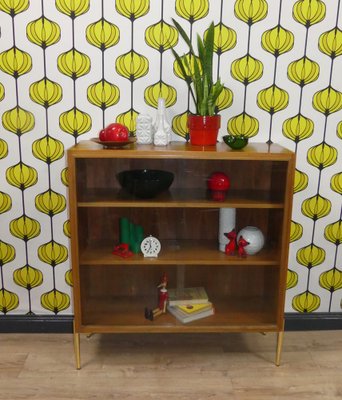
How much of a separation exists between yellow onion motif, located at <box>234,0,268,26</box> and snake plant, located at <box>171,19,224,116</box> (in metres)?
0.21

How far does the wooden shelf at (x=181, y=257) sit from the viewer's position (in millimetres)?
1923

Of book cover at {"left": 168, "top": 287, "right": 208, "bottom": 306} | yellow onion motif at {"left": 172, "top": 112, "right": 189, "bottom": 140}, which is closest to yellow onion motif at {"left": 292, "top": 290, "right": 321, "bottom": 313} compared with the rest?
book cover at {"left": 168, "top": 287, "right": 208, "bottom": 306}

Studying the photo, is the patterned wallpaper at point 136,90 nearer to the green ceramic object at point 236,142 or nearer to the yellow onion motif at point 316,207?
the yellow onion motif at point 316,207

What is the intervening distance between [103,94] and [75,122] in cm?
18

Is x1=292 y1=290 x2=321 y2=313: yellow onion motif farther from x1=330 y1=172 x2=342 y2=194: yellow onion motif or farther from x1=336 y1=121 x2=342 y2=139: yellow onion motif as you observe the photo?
x1=336 y1=121 x2=342 y2=139: yellow onion motif

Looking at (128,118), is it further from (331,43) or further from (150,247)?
(331,43)

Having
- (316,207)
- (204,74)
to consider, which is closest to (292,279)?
(316,207)

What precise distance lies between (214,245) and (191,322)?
13.9 inches

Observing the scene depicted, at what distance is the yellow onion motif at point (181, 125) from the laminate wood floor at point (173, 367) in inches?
38.0

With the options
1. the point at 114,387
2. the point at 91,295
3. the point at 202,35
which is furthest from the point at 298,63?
the point at 114,387

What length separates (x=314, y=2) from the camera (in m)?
1.97

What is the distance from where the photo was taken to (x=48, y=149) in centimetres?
208

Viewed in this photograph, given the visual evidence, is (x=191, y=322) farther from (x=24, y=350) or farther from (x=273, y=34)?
(x=273, y=34)

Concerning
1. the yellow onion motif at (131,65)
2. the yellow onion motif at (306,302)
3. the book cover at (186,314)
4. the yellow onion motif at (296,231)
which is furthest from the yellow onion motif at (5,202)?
the yellow onion motif at (306,302)
